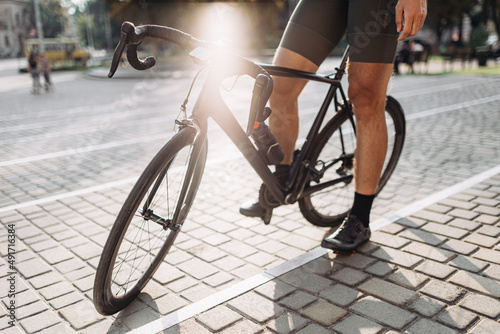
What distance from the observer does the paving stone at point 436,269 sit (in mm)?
2664

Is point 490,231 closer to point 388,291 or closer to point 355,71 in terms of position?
point 388,291

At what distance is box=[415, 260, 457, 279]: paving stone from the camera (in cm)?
266

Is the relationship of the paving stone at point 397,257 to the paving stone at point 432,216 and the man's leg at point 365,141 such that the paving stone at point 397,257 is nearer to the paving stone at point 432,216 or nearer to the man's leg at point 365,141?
the man's leg at point 365,141

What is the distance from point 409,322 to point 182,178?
1288 mm

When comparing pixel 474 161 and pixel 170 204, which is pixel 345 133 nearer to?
pixel 170 204

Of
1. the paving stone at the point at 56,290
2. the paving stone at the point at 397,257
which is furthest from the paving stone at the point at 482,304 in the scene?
the paving stone at the point at 56,290

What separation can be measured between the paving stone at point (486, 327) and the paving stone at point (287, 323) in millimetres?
755

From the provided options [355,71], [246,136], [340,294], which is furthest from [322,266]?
[355,71]

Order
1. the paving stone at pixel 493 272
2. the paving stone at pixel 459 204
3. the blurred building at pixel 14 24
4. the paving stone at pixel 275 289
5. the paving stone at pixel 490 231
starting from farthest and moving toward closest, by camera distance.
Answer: the blurred building at pixel 14 24, the paving stone at pixel 459 204, the paving stone at pixel 490 231, the paving stone at pixel 493 272, the paving stone at pixel 275 289

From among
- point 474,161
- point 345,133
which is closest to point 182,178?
point 345,133

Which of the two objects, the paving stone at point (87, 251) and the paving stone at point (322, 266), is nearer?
the paving stone at point (322, 266)

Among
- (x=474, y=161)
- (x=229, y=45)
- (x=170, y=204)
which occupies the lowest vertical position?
(x=474, y=161)

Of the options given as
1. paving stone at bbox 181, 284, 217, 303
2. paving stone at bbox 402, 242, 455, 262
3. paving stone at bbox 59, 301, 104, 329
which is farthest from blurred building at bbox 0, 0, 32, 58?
paving stone at bbox 402, 242, 455, 262

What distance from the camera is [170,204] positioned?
246 cm
